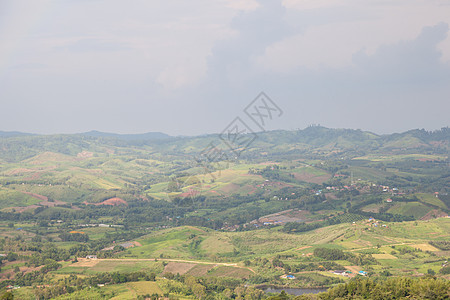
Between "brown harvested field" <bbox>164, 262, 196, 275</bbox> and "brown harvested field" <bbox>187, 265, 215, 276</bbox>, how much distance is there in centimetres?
79

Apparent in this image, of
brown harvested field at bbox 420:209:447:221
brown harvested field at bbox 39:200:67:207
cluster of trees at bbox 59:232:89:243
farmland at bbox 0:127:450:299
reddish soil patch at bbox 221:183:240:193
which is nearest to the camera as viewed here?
farmland at bbox 0:127:450:299

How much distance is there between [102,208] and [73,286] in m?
72.5

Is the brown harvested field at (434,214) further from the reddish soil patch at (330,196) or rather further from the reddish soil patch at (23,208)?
the reddish soil patch at (23,208)

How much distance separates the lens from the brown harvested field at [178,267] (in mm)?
69312

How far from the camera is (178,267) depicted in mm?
71500

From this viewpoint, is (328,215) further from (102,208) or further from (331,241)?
(102,208)

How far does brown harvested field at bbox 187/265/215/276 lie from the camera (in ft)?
223

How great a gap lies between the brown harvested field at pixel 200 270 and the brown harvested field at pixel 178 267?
0.79 m

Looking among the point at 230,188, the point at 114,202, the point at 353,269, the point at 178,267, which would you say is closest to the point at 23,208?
the point at 114,202

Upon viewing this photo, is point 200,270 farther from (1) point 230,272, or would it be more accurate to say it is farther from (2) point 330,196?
(2) point 330,196

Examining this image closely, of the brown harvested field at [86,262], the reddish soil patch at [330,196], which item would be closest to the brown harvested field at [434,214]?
the reddish soil patch at [330,196]

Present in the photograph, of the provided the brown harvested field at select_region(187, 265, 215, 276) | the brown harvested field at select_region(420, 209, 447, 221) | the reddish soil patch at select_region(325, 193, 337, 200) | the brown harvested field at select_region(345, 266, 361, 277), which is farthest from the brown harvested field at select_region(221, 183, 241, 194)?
the brown harvested field at select_region(345, 266, 361, 277)

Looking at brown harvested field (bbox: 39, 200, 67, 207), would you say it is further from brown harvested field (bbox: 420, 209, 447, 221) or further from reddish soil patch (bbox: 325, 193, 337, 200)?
brown harvested field (bbox: 420, 209, 447, 221)

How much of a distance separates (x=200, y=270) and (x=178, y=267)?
13.3 feet
